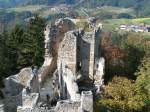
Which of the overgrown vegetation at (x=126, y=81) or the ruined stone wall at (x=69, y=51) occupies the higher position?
the ruined stone wall at (x=69, y=51)

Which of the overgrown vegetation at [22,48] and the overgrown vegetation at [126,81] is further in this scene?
the overgrown vegetation at [22,48]

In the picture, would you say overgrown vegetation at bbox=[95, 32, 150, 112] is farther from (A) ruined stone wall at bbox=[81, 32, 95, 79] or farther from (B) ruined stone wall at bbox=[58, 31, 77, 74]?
(B) ruined stone wall at bbox=[58, 31, 77, 74]

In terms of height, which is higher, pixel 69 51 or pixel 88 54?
pixel 69 51

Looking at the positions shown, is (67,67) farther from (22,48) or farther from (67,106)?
(67,106)

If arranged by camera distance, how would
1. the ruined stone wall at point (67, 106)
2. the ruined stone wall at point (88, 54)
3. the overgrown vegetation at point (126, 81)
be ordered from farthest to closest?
the ruined stone wall at point (88, 54)
the overgrown vegetation at point (126, 81)
the ruined stone wall at point (67, 106)

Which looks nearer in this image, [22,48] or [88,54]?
[88,54]

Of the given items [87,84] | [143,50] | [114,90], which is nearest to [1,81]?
[87,84]

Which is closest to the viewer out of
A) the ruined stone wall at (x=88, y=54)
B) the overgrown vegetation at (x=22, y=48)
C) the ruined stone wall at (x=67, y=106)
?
the ruined stone wall at (x=67, y=106)

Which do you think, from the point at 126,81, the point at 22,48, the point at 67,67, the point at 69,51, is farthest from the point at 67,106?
A: the point at 22,48

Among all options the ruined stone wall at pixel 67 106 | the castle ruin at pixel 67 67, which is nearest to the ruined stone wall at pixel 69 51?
the castle ruin at pixel 67 67

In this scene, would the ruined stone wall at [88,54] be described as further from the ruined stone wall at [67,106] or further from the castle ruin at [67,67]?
the ruined stone wall at [67,106]

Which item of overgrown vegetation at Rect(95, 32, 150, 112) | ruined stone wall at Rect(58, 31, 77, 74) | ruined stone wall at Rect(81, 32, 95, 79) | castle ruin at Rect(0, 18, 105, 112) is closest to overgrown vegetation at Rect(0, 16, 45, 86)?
castle ruin at Rect(0, 18, 105, 112)
